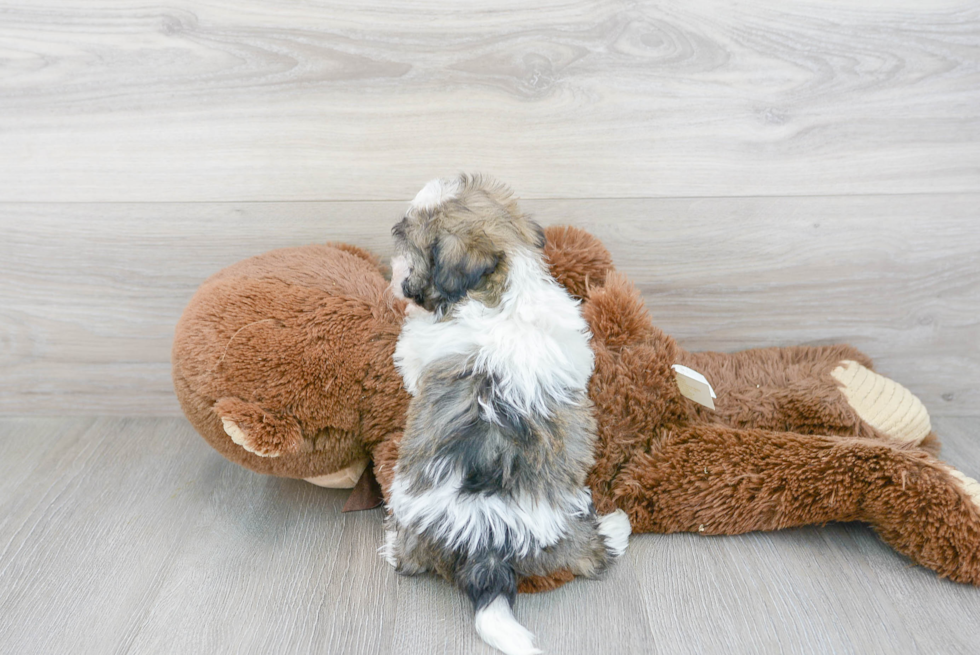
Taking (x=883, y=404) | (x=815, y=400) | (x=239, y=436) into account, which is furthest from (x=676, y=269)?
(x=239, y=436)

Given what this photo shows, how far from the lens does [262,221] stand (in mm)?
1599

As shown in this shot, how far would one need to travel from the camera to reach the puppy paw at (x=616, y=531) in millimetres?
1286

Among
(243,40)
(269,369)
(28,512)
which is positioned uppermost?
(243,40)

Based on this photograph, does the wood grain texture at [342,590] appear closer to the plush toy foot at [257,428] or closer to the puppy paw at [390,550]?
the puppy paw at [390,550]

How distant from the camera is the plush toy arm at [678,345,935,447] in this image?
1438 mm

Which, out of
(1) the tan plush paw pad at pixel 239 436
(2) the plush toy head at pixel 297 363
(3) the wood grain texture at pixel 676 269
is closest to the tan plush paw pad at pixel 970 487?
(3) the wood grain texture at pixel 676 269

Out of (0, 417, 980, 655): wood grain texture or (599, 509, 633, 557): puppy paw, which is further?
(599, 509, 633, 557): puppy paw

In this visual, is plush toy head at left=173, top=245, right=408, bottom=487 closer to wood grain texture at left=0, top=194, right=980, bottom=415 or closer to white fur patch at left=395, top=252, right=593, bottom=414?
white fur patch at left=395, top=252, right=593, bottom=414

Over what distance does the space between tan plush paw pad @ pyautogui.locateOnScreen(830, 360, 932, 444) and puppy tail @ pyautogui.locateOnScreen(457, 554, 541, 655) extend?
88cm

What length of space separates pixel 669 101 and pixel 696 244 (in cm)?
35

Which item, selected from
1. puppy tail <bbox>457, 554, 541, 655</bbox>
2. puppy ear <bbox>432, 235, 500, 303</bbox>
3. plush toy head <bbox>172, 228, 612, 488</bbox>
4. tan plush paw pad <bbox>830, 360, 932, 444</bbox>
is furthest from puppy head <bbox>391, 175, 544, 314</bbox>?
tan plush paw pad <bbox>830, 360, 932, 444</bbox>

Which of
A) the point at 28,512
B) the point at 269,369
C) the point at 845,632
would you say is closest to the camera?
the point at 845,632

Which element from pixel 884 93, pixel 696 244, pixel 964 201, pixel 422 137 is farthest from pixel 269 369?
pixel 964 201

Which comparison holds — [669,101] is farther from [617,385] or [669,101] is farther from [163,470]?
[163,470]
